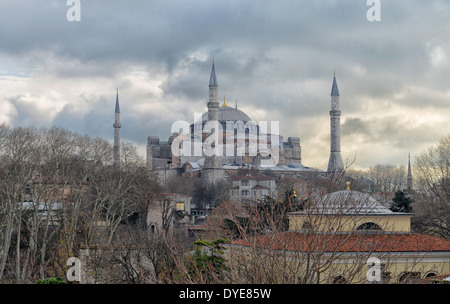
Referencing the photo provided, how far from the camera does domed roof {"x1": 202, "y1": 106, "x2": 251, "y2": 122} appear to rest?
292 ft

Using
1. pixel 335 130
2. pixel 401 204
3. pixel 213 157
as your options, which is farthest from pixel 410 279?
pixel 335 130

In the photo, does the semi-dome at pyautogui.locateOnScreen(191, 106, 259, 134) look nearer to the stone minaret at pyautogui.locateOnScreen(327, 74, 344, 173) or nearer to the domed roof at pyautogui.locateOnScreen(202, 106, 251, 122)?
the domed roof at pyautogui.locateOnScreen(202, 106, 251, 122)

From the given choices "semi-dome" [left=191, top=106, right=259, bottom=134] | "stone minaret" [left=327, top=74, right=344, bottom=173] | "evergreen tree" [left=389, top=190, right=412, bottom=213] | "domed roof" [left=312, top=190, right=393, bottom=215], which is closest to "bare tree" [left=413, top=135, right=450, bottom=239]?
"evergreen tree" [left=389, top=190, right=412, bottom=213]

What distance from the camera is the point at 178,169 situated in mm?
79375

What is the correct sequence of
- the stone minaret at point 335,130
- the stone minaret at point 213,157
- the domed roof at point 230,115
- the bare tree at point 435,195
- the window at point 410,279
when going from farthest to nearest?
the domed roof at point 230,115, the stone minaret at point 335,130, the stone minaret at point 213,157, the bare tree at point 435,195, the window at point 410,279

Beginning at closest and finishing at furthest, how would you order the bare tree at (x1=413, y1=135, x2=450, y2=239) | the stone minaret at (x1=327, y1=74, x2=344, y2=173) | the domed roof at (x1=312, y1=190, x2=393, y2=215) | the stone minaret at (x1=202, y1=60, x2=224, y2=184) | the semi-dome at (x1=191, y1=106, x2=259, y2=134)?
1. the domed roof at (x1=312, y1=190, x2=393, y2=215)
2. the bare tree at (x1=413, y1=135, x2=450, y2=239)
3. the stone minaret at (x1=202, y1=60, x2=224, y2=184)
4. the stone minaret at (x1=327, y1=74, x2=344, y2=173)
5. the semi-dome at (x1=191, y1=106, x2=259, y2=134)

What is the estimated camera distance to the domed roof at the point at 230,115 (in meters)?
88.9

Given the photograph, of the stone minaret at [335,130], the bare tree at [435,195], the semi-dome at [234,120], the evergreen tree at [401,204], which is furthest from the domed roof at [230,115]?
the evergreen tree at [401,204]

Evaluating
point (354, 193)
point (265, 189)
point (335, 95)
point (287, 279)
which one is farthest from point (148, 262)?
point (335, 95)

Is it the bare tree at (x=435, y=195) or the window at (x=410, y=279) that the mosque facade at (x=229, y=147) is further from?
the window at (x=410, y=279)

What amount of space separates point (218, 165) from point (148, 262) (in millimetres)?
50942
